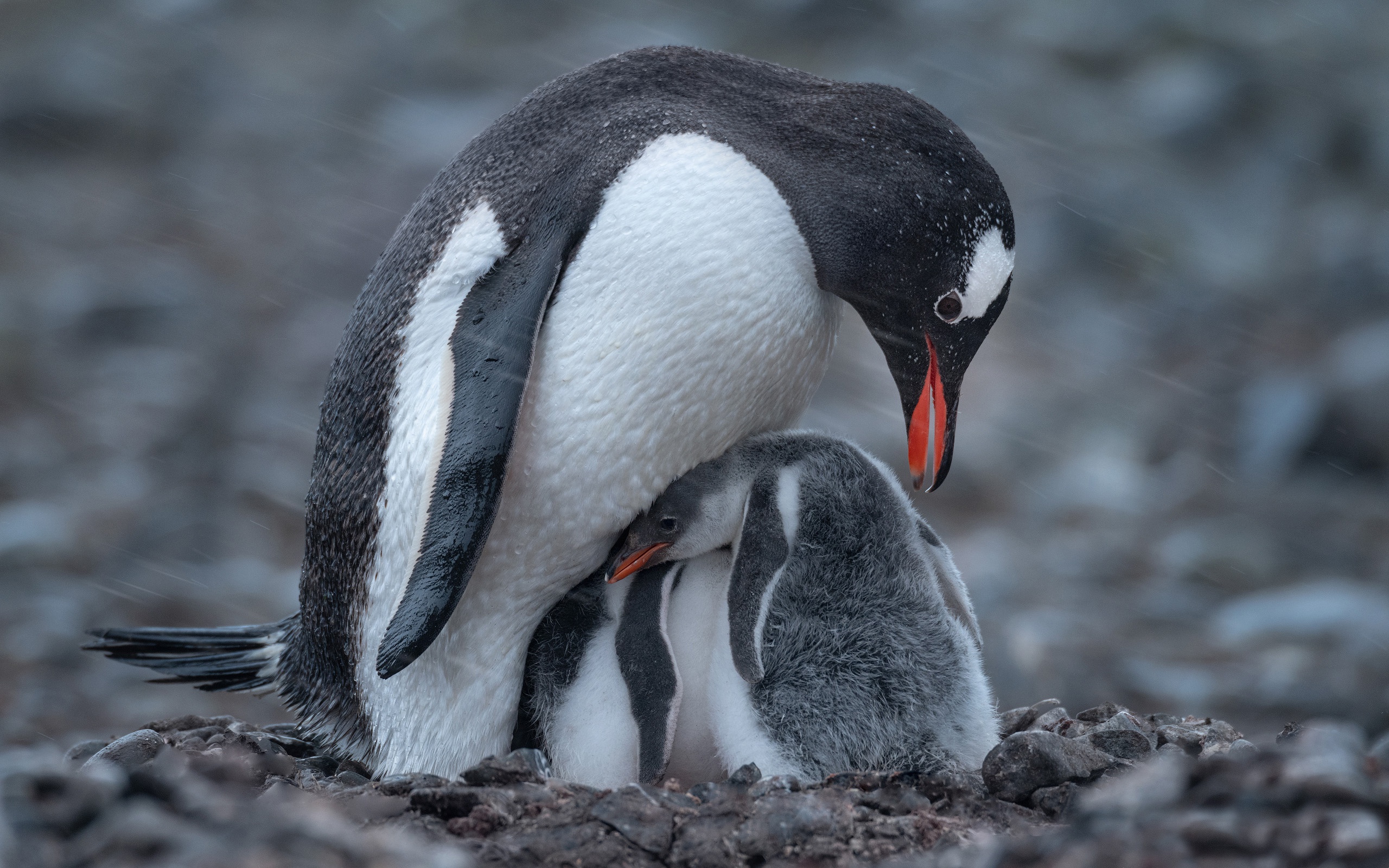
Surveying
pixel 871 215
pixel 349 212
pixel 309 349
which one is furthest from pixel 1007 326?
pixel 871 215

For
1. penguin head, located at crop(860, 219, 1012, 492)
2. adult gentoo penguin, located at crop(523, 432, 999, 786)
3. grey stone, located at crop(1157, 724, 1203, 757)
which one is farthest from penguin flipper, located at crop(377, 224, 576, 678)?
grey stone, located at crop(1157, 724, 1203, 757)

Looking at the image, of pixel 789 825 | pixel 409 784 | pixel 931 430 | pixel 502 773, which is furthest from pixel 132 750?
pixel 931 430

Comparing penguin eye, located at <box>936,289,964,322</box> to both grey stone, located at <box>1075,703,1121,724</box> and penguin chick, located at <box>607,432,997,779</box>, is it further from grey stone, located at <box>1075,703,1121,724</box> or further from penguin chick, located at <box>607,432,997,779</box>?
grey stone, located at <box>1075,703,1121,724</box>

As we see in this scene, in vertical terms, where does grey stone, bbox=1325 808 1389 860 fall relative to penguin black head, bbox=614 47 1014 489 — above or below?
below

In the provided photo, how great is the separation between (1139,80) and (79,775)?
10.4m

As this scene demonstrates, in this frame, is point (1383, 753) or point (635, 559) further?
Answer: point (635, 559)

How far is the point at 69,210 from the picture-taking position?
9656mm

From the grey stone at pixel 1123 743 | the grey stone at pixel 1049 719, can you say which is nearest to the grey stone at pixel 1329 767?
the grey stone at pixel 1123 743

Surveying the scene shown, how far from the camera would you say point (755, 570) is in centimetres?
205

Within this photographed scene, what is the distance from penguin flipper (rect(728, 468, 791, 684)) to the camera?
1.99 metres

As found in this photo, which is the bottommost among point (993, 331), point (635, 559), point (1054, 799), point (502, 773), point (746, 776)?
point (502, 773)

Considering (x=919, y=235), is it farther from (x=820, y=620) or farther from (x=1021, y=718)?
(x=1021, y=718)

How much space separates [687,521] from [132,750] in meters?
0.88

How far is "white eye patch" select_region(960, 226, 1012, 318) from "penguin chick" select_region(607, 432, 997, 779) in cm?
30
